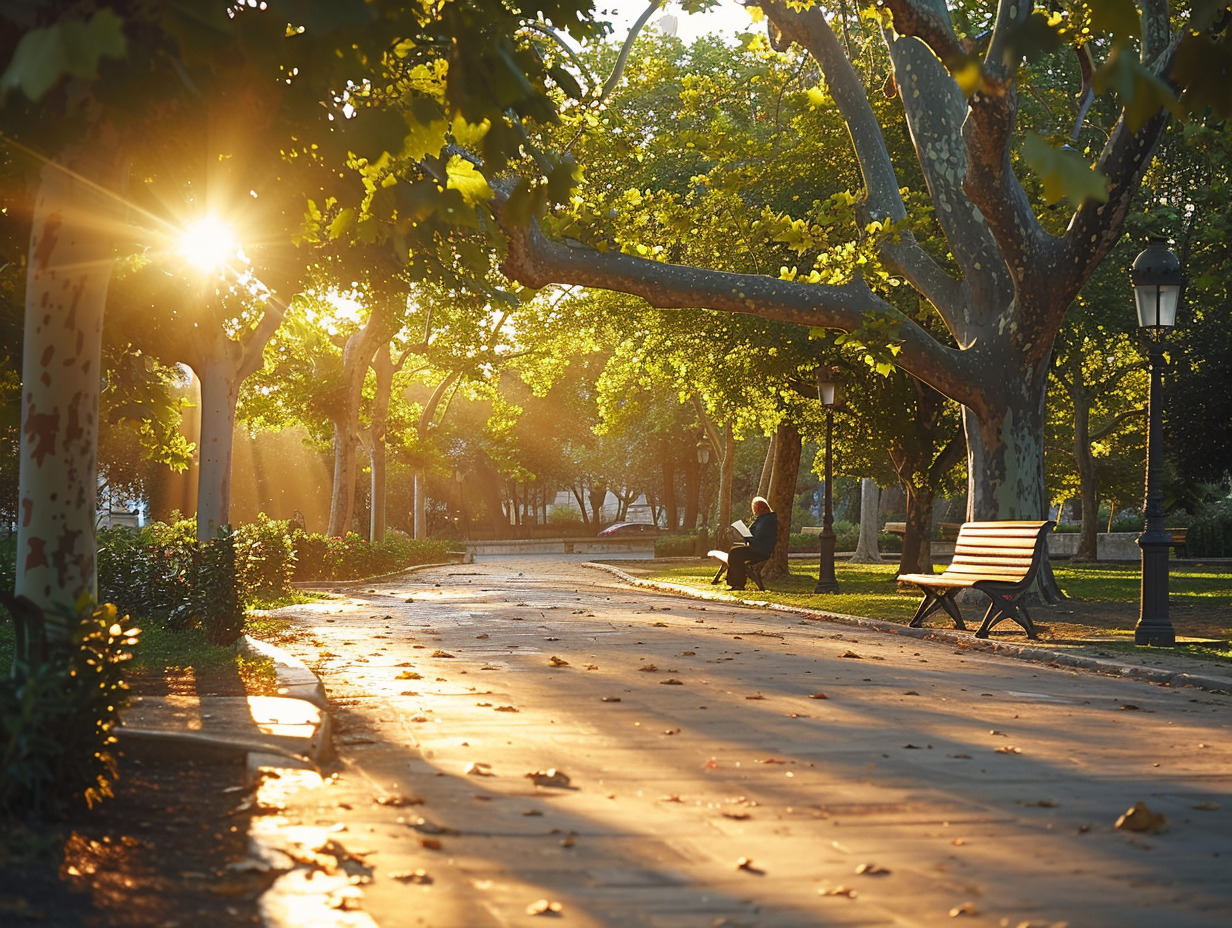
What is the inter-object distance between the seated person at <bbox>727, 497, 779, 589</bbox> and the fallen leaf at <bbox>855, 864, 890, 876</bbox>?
18068 millimetres

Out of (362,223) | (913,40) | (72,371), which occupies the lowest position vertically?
(72,371)

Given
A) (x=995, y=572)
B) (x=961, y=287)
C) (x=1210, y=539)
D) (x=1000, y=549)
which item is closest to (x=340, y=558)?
(x=961, y=287)

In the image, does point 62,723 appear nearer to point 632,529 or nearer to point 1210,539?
point 1210,539

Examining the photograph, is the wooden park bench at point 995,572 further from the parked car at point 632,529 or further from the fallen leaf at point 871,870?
the parked car at point 632,529

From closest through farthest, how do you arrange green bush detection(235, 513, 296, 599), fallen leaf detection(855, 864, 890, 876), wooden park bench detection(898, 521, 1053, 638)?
fallen leaf detection(855, 864, 890, 876)
wooden park bench detection(898, 521, 1053, 638)
green bush detection(235, 513, 296, 599)

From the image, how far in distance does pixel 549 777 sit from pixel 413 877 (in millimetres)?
1710

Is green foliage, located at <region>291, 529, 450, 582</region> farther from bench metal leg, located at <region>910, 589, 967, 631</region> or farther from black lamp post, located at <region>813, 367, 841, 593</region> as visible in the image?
bench metal leg, located at <region>910, 589, 967, 631</region>

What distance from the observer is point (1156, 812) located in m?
5.40

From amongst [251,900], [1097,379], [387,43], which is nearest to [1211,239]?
[387,43]

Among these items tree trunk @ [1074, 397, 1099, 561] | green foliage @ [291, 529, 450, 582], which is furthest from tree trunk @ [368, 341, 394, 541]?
tree trunk @ [1074, 397, 1099, 561]

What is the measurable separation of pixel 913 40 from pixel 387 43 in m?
13.8

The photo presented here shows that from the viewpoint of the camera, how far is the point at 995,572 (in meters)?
13.8

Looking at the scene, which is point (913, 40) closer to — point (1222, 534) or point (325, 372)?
point (325, 372)

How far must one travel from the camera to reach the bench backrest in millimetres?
13375
